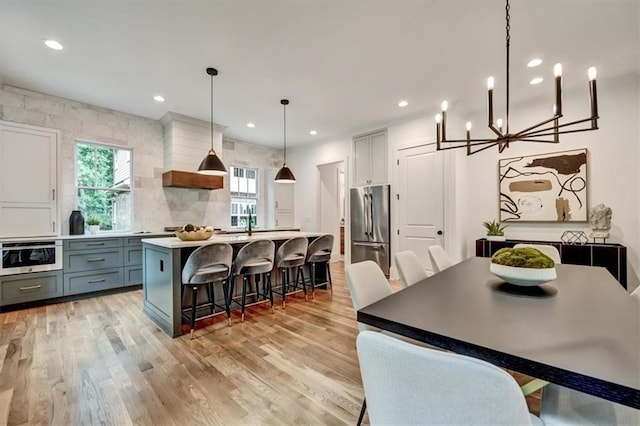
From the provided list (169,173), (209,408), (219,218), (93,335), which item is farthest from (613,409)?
(219,218)

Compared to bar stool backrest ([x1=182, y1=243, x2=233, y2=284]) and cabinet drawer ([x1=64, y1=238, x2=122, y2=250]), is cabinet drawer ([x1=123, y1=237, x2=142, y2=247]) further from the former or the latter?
bar stool backrest ([x1=182, y1=243, x2=233, y2=284])

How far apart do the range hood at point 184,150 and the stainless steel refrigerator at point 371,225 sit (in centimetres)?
287

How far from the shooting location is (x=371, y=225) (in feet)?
18.0

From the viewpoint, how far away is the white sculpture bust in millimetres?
3508

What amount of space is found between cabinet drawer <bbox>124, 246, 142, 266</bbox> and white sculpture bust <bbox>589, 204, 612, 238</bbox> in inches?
255

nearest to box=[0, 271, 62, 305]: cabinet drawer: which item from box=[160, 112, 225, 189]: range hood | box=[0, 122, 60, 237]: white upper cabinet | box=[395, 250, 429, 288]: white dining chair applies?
box=[0, 122, 60, 237]: white upper cabinet

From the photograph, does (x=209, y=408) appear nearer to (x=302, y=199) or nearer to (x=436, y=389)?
(x=436, y=389)

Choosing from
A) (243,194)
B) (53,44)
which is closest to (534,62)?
(53,44)

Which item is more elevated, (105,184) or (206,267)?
(105,184)

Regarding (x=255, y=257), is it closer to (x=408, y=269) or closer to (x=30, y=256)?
(x=408, y=269)

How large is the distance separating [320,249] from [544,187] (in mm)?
3429

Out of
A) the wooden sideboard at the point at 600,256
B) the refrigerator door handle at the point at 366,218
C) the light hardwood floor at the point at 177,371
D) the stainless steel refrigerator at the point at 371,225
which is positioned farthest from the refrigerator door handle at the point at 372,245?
the wooden sideboard at the point at 600,256

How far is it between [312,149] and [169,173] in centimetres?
320

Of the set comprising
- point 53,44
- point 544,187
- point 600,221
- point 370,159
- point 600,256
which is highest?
point 53,44
